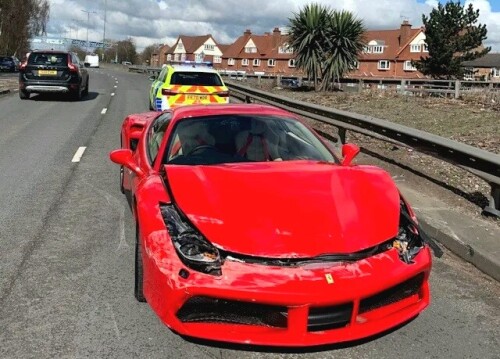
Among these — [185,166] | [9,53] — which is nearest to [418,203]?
[185,166]

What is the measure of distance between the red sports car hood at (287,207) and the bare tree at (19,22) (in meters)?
62.2

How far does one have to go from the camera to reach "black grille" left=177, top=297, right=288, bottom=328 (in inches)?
111

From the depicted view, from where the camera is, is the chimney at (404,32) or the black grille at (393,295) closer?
the black grille at (393,295)

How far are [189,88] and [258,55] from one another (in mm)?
86866

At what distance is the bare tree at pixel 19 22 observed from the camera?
6194 centimetres

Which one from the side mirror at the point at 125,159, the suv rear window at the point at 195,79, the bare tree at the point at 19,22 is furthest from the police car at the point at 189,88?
the bare tree at the point at 19,22

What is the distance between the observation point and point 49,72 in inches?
739

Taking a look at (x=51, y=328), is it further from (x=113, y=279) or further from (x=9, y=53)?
(x=9, y=53)

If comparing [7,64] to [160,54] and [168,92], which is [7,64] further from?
[160,54]

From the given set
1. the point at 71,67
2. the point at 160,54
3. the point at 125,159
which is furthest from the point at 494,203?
the point at 160,54

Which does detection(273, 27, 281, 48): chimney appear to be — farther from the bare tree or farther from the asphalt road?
the asphalt road

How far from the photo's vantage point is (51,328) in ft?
10.7

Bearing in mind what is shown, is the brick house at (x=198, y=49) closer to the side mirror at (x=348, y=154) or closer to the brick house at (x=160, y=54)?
the brick house at (x=160, y=54)

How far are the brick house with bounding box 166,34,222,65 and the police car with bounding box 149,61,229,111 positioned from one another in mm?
102509
